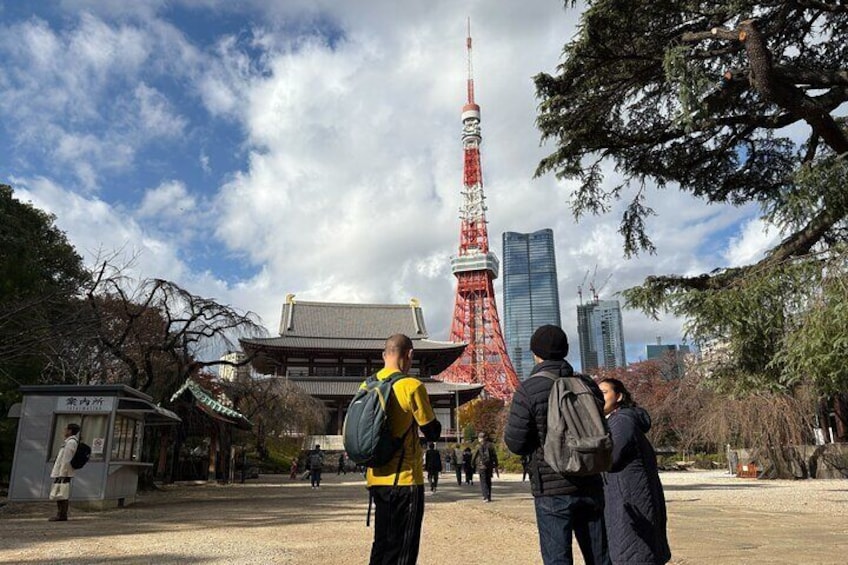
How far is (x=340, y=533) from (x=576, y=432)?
5.19 metres

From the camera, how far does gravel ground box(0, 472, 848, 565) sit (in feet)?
17.4

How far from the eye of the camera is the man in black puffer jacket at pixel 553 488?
8.89 feet

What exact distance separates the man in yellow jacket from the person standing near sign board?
6.98 m

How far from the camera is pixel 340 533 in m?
6.95

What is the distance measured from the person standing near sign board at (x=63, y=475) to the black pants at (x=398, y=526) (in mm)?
6984

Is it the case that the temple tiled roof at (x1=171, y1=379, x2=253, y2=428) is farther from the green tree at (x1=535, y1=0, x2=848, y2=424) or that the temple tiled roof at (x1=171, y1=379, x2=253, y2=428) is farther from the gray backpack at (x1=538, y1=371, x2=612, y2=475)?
the gray backpack at (x1=538, y1=371, x2=612, y2=475)

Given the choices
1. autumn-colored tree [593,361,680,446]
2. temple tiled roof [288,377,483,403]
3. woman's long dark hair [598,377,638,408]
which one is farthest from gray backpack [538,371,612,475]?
temple tiled roof [288,377,483,403]

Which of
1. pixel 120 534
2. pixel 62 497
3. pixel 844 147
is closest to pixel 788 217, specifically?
pixel 844 147

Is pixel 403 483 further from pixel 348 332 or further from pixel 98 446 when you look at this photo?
pixel 348 332

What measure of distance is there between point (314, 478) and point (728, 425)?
12.3 metres

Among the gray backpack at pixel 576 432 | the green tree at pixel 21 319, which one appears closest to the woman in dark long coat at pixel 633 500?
the gray backpack at pixel 576 432

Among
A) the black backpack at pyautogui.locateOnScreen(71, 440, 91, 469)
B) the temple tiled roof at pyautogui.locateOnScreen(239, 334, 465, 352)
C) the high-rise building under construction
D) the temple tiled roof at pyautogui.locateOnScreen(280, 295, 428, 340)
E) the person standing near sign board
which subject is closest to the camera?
the person standing near sign board

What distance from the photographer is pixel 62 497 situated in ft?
26.0

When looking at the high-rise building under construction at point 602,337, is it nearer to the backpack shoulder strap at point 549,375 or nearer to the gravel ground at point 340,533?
the gravel ground at point 340,533
